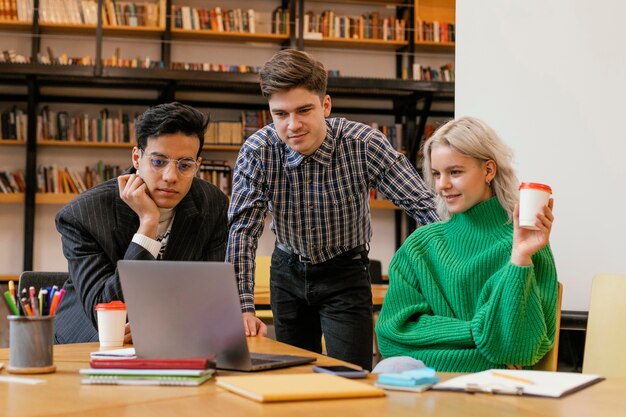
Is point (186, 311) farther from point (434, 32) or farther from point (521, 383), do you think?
point (434, 32)

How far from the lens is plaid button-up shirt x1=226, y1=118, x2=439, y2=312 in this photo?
9.18 ft

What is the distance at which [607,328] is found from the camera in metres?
2.10

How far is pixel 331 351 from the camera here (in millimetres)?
2852

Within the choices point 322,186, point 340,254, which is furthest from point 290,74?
point 340,254

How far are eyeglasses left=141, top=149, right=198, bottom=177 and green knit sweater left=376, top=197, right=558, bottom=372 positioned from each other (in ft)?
2.09

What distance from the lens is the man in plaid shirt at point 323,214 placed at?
110 inches

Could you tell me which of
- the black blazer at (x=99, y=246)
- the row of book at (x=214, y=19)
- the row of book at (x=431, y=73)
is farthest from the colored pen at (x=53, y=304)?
the row of book at (x=431, y=73)

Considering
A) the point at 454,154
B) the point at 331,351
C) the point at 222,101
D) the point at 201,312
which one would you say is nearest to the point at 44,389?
the point at 201,312

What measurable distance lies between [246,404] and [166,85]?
22.2 ft

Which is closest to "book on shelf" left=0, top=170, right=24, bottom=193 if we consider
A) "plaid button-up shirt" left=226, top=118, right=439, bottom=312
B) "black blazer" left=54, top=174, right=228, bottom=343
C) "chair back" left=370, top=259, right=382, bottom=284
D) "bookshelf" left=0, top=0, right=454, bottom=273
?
"bookshelf" left=0, top=0, right=454, bottom=273

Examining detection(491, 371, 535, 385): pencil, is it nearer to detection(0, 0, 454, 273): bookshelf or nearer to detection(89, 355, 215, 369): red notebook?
detection(89, 355, 215, 369): red notebook

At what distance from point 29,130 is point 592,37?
597 centimetres

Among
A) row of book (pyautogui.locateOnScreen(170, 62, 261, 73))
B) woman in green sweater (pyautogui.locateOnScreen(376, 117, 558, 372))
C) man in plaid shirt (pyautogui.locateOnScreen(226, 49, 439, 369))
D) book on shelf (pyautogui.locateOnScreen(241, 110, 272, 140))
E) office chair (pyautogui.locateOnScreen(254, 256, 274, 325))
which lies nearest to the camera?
woman in green sweater (pyautogui.locateOnScreen(376, 117, 558, 372))

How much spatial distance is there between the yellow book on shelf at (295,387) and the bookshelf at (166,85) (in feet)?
20.5
